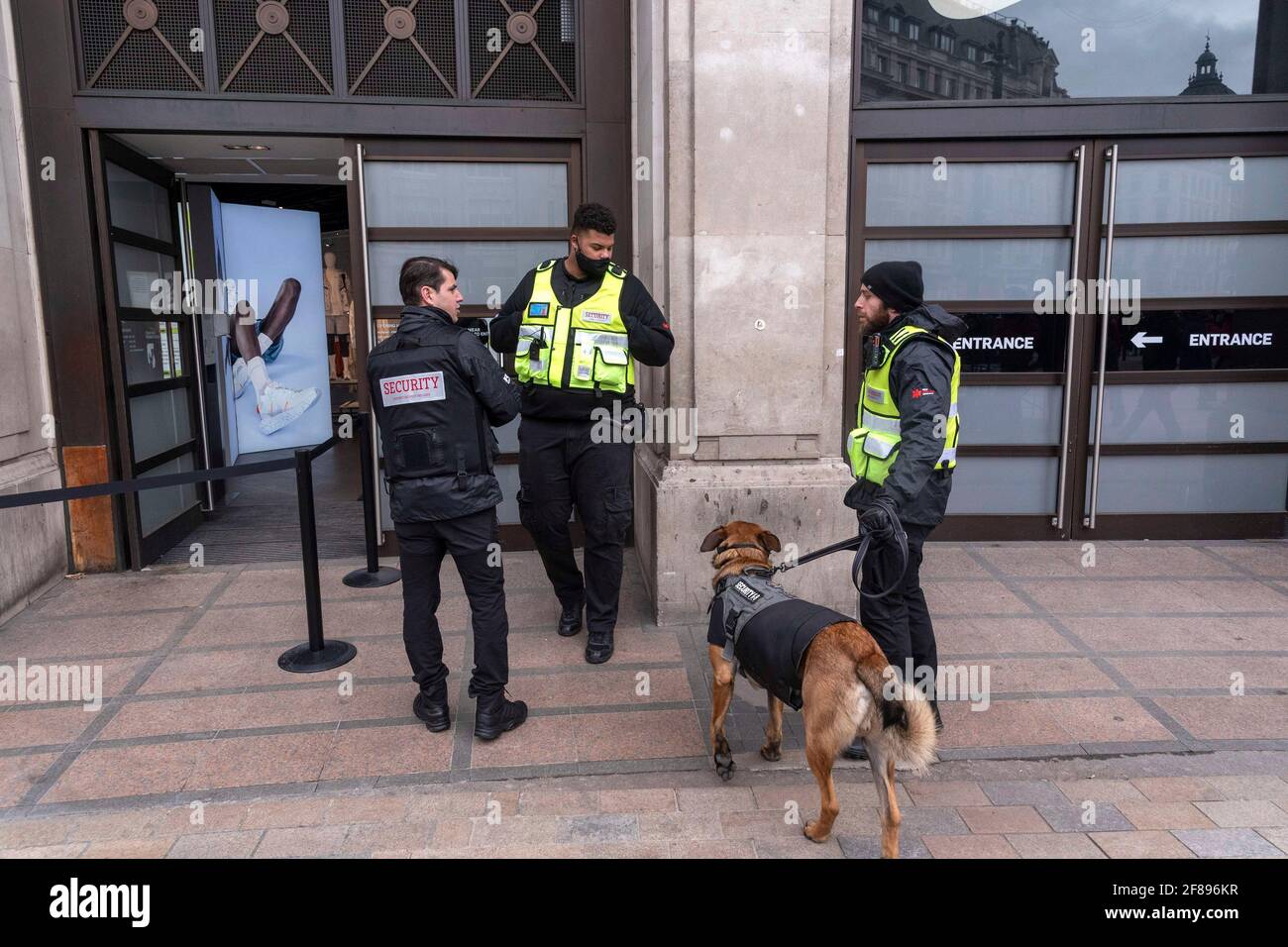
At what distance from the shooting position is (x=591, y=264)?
4.24m

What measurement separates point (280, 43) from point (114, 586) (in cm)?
362

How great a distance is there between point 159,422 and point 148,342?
0.59 m

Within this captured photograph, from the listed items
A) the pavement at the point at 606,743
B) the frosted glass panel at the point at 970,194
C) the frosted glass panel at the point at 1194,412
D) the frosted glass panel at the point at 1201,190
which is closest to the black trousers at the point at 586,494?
the pavement at the point at 606,743

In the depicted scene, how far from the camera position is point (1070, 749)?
12.1 ft

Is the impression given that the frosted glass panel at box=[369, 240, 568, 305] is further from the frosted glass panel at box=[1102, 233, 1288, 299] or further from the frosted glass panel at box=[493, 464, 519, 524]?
the frosted glass panel at box=[1102, 233, 1288, 299]

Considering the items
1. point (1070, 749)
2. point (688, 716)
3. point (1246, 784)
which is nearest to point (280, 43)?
point (688, 716)

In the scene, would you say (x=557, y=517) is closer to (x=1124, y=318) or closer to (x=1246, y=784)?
(x=1246, y=784)

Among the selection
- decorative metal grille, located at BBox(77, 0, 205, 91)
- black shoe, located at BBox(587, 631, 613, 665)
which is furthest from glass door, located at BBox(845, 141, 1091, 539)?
decorative metal grille, located at BBox(77, 0, 205, 91)

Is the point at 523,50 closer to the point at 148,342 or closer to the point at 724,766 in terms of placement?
the point at 148,342

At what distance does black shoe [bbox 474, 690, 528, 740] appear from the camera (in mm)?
3738

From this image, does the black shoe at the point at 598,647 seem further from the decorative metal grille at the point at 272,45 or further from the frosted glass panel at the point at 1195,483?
the frosted glass panel at the point at 1195,483

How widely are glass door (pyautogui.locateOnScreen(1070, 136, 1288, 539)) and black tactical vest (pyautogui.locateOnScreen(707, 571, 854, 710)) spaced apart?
4228mm

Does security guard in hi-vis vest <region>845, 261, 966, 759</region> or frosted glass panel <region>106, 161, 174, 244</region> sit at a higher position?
frosted glass panel <region>106, 161, 174, 244</region>
